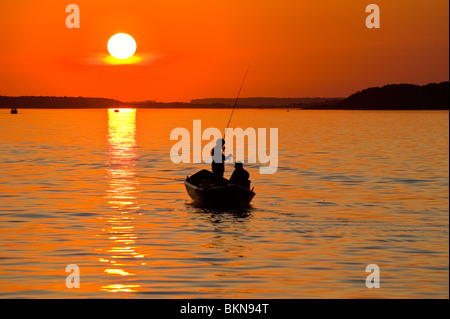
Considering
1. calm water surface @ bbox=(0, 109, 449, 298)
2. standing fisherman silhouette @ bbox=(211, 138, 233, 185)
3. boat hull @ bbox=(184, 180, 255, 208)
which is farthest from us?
standing fisherman silhouette @ bbox=(211, 138, 233, 185)

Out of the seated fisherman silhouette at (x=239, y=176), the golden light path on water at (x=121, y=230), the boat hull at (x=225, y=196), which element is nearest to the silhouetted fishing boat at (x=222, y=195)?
the boat hull at (x=225, y=196)

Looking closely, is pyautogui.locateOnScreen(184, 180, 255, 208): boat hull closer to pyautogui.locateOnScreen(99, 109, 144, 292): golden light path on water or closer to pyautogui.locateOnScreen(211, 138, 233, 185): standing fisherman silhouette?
pyautogui.locateOnScreen(211, 138, 233, 185): standing fisherman silhouette

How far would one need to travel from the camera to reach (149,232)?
Result: 73.5ft

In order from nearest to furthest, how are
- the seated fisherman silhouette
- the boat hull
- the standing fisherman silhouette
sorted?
the boat hull
the seated fisherman silhouette
the standing fisherman silhouette

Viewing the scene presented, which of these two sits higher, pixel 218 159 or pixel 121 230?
pixel 218 159

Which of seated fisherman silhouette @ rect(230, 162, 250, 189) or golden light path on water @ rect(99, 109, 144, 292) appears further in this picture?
seated fisherman silhouette @ rect(230, 162, 250, 189)

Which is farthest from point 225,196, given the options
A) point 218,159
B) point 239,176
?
point 218,159

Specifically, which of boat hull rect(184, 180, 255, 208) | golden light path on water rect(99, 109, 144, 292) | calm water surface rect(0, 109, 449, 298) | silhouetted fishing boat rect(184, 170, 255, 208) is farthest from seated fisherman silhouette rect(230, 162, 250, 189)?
golden light path on water rect(99, 109, 144, 292)

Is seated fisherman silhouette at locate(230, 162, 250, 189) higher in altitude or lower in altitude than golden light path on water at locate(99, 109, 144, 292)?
higher

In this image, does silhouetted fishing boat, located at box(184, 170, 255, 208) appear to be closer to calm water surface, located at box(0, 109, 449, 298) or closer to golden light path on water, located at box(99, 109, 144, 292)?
A: calm water surface, located at box(0, 109, 449, 298)

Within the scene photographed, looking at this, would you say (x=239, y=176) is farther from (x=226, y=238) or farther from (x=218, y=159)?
(x=226, y=238)

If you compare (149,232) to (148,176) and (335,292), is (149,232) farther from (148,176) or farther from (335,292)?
(148,176)

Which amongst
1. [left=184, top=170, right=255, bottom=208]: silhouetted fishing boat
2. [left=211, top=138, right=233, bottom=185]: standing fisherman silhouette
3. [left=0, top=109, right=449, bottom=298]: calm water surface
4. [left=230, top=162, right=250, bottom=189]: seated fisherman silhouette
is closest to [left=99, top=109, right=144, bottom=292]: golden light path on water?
[left=0, top=109, right=449, bottom=298]: calm water surface
